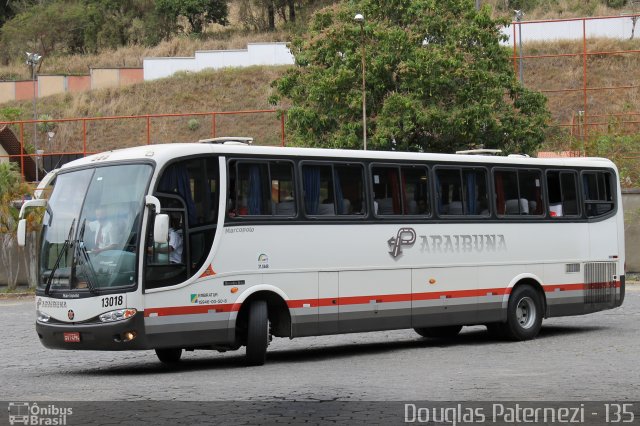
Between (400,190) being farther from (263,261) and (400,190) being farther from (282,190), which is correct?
(263,261)

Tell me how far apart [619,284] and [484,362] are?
6716 mm

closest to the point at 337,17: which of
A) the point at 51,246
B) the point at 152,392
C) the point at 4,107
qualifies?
the point at 51,246

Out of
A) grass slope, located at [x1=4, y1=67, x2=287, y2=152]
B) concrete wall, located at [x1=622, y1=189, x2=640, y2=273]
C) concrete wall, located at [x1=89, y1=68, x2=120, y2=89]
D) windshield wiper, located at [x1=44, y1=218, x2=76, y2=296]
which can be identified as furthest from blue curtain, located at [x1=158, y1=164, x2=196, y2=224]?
concrete wall, located at [x1=89, y1=68, x2=120, y2=89]

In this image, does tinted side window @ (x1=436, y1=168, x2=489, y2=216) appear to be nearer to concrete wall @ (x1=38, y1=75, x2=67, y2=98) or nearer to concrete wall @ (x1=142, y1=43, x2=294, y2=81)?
concrete wall @ (x1=142, y1=43, x2=294, y2=81)

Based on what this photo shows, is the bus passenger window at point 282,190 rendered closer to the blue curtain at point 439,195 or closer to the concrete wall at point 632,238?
the blue curtain at point 439,195

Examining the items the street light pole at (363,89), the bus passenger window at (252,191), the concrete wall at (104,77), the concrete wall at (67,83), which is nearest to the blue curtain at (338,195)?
the bus passenger window at (252,191)

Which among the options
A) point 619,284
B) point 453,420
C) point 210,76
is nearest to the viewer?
point 453,420

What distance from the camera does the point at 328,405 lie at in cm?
1189

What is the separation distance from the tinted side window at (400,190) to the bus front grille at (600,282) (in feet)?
13.9

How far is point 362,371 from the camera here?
15578mm

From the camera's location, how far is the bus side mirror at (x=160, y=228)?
1513cm

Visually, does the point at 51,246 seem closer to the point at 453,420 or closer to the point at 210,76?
the point at 453,420

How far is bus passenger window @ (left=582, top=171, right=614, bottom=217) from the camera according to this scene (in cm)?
2225

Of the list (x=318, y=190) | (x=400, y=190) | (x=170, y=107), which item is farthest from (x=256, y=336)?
(x=170, y=107)
